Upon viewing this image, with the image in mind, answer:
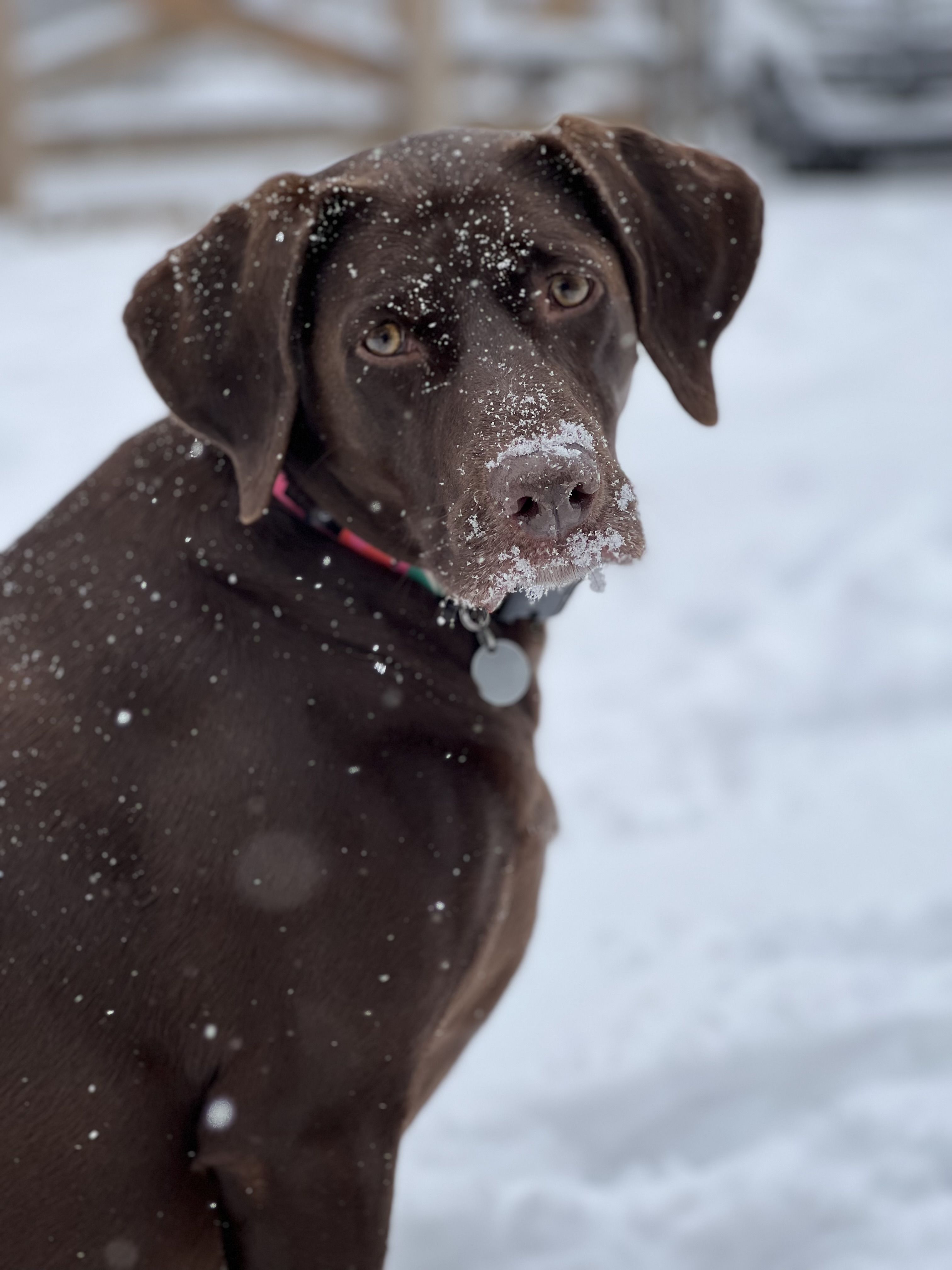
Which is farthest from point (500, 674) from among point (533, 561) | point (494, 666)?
point (533, 561)

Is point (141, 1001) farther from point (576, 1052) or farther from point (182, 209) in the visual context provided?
point (182, 209)

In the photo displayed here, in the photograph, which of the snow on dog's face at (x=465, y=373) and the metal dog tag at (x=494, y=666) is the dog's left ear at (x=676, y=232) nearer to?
the snow on dog's face at (x=465, y=373)

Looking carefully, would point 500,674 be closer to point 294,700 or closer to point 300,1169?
point 294,700


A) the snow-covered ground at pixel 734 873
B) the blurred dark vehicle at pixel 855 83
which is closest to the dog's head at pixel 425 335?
the snow-covered ground at pixel 734 873

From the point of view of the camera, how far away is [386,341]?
181 cm

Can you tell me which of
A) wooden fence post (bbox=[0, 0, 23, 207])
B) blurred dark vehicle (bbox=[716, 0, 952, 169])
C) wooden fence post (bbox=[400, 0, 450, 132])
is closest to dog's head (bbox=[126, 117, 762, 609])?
wooden fence post (bbox=[0, 0, 23, 207])

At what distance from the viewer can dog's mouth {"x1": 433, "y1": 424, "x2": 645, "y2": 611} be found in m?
1.62

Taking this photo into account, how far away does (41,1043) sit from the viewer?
5.44ft

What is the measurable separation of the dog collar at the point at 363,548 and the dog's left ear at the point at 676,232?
0.40 metres

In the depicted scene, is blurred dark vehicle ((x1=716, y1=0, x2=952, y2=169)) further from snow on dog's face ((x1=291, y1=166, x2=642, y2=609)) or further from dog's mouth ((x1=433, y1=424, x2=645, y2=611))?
dog's mouth ((x1=433, y1=424, x2=645, y2=611))

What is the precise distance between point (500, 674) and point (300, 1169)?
0.71 m

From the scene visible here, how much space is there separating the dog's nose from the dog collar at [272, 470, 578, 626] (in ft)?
0.61

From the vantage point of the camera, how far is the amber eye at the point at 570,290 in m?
1.84

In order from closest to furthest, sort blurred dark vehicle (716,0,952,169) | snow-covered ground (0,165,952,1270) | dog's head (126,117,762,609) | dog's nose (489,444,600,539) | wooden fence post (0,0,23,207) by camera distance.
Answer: dog's nose (489,444,600,539) → dog's head (126,117,762,609) → snow-covered ground (0,165,952,1270) → wooden fence post (0,0,23,207) → blurred dark vehicle (716,0,952,169)
